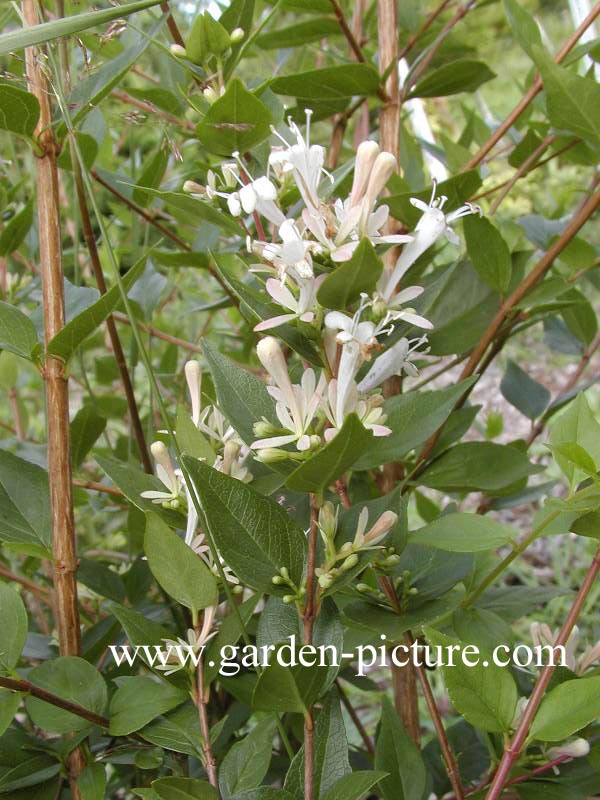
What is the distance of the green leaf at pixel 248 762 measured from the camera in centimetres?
46

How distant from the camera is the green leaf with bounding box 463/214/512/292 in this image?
2.06 ft

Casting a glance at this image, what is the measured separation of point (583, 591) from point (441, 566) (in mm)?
127

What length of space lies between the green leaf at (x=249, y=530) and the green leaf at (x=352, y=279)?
10 centimetres

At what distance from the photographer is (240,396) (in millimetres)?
438

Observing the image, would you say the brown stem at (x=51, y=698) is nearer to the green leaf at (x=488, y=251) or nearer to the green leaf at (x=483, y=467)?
the green leaf at (x=483, y=467)

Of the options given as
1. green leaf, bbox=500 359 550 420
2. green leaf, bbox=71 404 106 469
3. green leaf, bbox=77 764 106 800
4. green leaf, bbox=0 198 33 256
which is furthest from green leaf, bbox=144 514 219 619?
green leaf, bbox=500 359 550 420

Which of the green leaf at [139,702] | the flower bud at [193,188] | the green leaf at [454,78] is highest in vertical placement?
the green leaf at [454,78]

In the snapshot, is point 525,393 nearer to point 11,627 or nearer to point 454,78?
point 454,78

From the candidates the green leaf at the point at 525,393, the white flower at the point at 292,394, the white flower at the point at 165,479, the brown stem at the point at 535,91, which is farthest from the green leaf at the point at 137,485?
the green leaf at the point at 525,393

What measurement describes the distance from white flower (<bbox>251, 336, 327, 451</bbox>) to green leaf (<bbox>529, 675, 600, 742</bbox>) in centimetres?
18

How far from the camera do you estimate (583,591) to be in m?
0.44

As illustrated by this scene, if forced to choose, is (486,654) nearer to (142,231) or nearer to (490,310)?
(490,310)

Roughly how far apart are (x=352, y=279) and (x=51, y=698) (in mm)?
290

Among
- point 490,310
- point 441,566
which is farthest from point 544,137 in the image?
point 441,566
